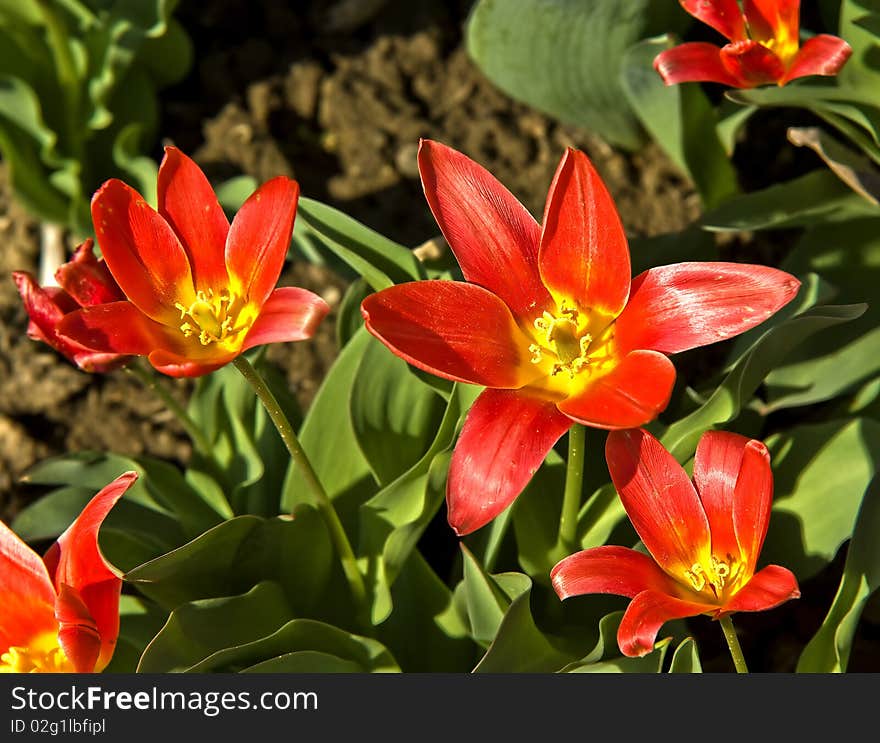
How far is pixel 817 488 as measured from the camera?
1867mm

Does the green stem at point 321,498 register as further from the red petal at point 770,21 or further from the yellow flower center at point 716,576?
the red petal at point 770,21

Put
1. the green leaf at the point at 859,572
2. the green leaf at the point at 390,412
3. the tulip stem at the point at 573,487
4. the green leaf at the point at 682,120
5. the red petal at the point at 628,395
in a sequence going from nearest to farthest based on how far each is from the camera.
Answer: the red petal at the point at 628,395, the tulip stem at the point at 573,487, the green leaf at the point at 859,572, the green leaf at the point at 390,412, the green leaf at the point at 682,120

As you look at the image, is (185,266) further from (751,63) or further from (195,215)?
(751,63)

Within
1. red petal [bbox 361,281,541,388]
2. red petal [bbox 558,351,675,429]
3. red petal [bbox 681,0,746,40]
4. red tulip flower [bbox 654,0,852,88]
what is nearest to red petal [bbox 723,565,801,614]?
red petal [bbox 558,351,675,429]

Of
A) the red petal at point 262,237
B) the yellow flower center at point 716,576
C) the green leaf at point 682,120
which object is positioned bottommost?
the yellow flower center at point 716,576

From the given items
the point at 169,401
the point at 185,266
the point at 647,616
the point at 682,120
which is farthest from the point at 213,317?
the point at 682,120

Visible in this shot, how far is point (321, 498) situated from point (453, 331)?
44 centimetres

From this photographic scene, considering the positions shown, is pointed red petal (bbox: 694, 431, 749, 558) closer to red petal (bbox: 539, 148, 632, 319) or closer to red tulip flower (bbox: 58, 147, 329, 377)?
red petal (bbox: 539, 148, 632, 319)

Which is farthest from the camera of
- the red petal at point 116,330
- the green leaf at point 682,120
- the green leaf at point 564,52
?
the green leaf at point 564,52

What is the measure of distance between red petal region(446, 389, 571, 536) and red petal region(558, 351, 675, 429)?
0.04 metres

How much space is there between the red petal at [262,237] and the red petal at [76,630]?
48 centimetres

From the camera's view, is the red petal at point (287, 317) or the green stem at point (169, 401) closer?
the red petal at point (287, 317)

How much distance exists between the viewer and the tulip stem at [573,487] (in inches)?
60.0

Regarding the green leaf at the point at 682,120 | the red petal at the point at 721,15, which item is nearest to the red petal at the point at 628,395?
the red petal at the point at 721,15
